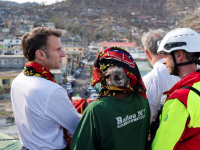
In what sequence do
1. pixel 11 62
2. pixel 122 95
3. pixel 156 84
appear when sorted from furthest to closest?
pixel 11 62, pixel 156 84, pixel 122 95

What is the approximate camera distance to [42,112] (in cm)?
161

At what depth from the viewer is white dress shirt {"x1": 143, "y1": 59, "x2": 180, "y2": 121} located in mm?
2164

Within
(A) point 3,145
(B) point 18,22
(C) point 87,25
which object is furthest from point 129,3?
(A) point 3,145

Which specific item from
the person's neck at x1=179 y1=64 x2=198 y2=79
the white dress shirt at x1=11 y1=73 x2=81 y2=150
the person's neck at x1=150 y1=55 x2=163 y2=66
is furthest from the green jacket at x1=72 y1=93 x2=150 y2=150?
the person's neck at x1=150 y1=55 x2=163 y2=66

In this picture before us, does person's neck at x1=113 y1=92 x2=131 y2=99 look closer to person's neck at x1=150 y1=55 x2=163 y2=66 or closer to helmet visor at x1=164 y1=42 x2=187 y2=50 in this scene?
helmet visor at x1=164 y1=42 x2=187 y2=50

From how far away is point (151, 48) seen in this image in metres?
2.28

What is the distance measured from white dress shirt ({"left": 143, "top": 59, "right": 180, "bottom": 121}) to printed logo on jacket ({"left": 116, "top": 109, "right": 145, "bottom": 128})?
1.87 feet

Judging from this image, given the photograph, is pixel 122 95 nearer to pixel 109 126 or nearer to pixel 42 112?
pixel 109 126

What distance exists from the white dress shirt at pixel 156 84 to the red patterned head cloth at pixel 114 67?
0.61 metres

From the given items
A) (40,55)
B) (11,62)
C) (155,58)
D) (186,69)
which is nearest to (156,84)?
(155,58)

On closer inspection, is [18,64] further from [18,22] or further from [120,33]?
[120,33]

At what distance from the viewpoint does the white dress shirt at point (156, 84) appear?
2.16 metres

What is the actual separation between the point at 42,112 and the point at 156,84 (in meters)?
1.10

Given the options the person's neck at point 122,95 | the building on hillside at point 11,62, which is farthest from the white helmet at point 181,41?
the building on hillside at point 11,62
